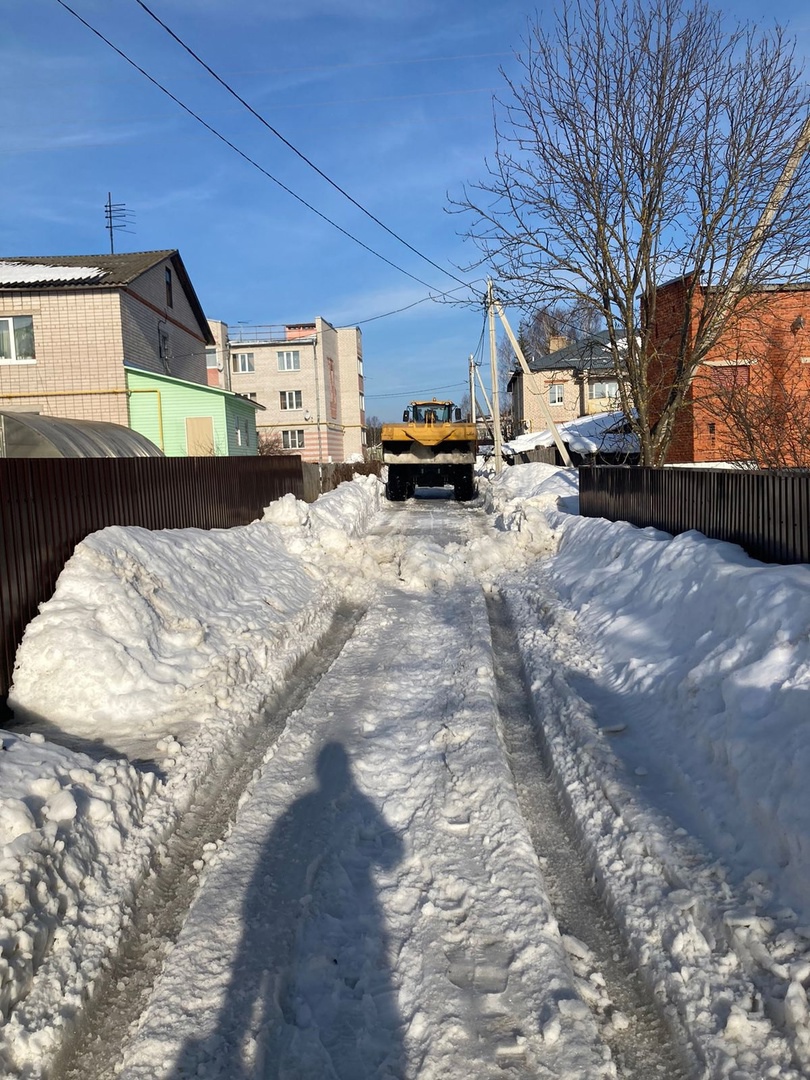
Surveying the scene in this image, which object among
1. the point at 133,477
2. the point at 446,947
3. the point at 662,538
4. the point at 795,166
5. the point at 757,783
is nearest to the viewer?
the point at 446,947

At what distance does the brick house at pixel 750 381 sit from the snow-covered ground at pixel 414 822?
3.73 m

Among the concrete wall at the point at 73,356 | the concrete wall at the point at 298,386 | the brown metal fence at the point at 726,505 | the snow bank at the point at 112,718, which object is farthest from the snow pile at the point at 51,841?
the concrete wall at the point at 298,386

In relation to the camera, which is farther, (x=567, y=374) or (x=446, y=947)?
(x=567, y=374)

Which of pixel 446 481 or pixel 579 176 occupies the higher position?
pixel 579 176

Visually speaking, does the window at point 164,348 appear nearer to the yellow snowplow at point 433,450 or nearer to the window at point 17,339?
the window at point 17,339

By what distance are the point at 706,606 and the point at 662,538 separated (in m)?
3.68

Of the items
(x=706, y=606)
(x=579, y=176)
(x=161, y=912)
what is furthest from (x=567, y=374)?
(x=161, y=912)

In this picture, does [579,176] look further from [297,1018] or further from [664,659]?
[297,1018]

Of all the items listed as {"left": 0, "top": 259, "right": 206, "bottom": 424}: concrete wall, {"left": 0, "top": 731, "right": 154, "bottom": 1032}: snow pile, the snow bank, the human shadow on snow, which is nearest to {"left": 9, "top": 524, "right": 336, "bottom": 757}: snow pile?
the snow bank

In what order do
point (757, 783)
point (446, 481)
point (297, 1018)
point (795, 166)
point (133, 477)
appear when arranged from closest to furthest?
1. point (297, 1018)
2. point (757, 783)
3. point (133, 477)
4. point (795, 166)
5. point (446, 481)

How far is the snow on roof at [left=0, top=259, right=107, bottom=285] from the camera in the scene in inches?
913

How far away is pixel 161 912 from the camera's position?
11.7ft

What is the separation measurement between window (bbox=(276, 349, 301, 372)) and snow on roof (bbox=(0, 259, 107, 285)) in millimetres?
30806

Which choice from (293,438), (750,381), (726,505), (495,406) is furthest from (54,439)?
(293,438)
